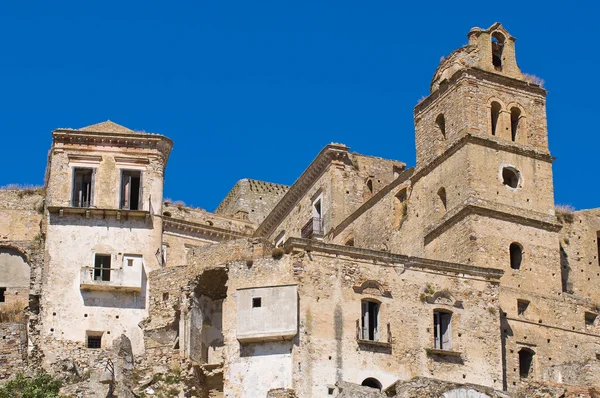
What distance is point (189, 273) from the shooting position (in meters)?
56.2

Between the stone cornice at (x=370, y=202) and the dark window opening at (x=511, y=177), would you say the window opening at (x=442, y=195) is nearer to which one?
the dark window opening at (x=511, y=177)

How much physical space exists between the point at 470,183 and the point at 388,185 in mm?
6628

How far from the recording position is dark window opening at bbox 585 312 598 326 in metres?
59.8

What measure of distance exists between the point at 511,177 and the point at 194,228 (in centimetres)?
1596

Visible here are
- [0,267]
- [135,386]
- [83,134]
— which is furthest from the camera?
[0,267]

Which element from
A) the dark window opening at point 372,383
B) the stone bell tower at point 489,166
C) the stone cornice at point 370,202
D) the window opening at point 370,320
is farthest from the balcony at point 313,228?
the dark window opening at point 372,383

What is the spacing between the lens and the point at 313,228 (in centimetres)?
6969

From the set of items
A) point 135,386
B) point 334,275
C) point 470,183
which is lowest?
point 135,386

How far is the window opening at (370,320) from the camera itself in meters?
52.7

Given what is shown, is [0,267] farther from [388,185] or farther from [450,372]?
[450,372]

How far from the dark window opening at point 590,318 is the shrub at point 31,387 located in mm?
22224

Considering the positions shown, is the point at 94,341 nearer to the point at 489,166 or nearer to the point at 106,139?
the point at 106,139

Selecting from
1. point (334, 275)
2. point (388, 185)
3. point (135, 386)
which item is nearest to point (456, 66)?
point (388, 185)

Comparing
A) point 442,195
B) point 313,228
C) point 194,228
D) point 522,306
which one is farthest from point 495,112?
point 194,228
